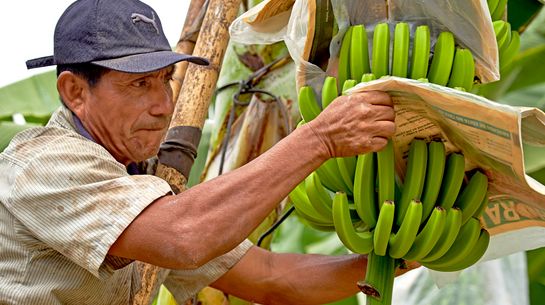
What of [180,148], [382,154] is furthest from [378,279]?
[180,148]

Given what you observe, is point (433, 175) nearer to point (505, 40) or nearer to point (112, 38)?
point (505, 40)

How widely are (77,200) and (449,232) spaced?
726mm

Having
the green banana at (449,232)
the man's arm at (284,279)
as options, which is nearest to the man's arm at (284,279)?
the man's arm at (284,279)

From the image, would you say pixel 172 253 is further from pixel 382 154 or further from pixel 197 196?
pixel 382 154

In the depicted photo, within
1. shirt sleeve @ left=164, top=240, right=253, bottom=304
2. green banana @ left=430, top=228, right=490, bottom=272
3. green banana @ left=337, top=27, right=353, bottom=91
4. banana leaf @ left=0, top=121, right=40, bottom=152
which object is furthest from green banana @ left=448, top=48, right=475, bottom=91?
banana leaf @ left=0, top=121, right=40, bottom=152

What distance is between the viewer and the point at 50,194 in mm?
1932

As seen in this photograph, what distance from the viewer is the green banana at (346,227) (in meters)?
1.98

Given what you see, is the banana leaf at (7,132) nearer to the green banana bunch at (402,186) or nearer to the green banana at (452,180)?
the green banana bunch at (402,186)

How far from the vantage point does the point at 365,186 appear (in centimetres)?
199

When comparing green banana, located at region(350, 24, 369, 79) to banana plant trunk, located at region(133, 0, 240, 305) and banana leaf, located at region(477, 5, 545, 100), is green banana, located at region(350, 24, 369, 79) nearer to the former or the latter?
banana plant trunk, located at region(133, 0, 240, 305)

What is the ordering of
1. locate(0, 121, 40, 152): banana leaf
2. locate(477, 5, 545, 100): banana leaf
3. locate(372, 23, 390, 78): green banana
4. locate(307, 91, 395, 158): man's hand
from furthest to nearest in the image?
locate(477, 5, 545, 100): banana leaf, locate(0, 121, 40, 152): banana leaf, locate(372, 23, 390, 78): green banana, locate(307, 91, 395, 158): man's hand

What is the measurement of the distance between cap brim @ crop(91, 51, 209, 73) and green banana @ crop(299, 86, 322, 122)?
25 centimetres

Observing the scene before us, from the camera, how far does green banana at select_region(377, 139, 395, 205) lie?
197 centimetres

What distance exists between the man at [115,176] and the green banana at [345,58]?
0.18 metres
